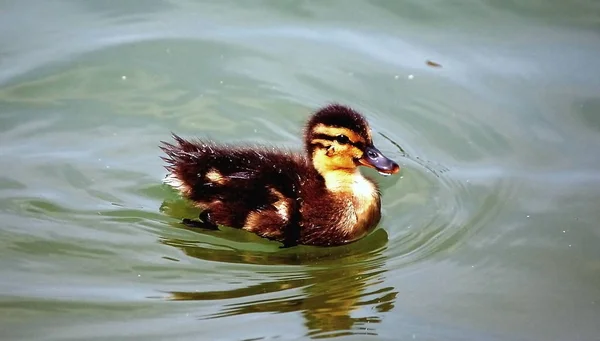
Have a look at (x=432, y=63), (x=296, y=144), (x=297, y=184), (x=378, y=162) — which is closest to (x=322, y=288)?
(x=297, y=184)

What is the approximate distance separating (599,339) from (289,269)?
1343 mm

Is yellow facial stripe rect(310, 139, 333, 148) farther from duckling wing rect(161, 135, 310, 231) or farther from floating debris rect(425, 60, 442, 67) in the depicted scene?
floating debris rect(425, 60, 442, 67)

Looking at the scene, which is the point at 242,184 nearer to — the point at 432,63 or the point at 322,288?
the point at 322,288

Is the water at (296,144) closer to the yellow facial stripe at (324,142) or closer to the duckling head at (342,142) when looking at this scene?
the duckling head at (342,142)

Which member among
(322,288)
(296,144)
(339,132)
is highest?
(296,144)

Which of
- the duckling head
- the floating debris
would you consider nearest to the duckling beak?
the duckling head

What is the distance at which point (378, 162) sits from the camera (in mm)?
4801

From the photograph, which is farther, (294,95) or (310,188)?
(294,95)

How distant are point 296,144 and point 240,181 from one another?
3.38 feet

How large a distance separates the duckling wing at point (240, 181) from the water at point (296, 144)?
0.41ft

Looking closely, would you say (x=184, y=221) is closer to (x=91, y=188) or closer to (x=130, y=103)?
(x=91, y=188)

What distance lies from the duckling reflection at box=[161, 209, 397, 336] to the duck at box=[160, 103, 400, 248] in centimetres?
11

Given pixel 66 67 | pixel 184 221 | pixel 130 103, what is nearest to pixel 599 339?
pixel 184 221

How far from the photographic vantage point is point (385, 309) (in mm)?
4094
